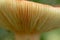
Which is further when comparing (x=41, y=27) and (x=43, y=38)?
(x=43, y=38)

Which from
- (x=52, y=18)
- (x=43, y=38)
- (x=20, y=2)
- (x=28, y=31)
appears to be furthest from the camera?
(x=43, y=38)

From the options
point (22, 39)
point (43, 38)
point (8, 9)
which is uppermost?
point (8, 9)

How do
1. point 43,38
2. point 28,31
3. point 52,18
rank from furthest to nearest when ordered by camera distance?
point 43,38
point 28,31
point 52,18

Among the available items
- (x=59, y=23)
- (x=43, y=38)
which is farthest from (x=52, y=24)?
(x=43, y=38)

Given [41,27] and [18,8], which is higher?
[18,8]

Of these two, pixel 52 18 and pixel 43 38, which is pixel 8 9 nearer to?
pixel 52 18
